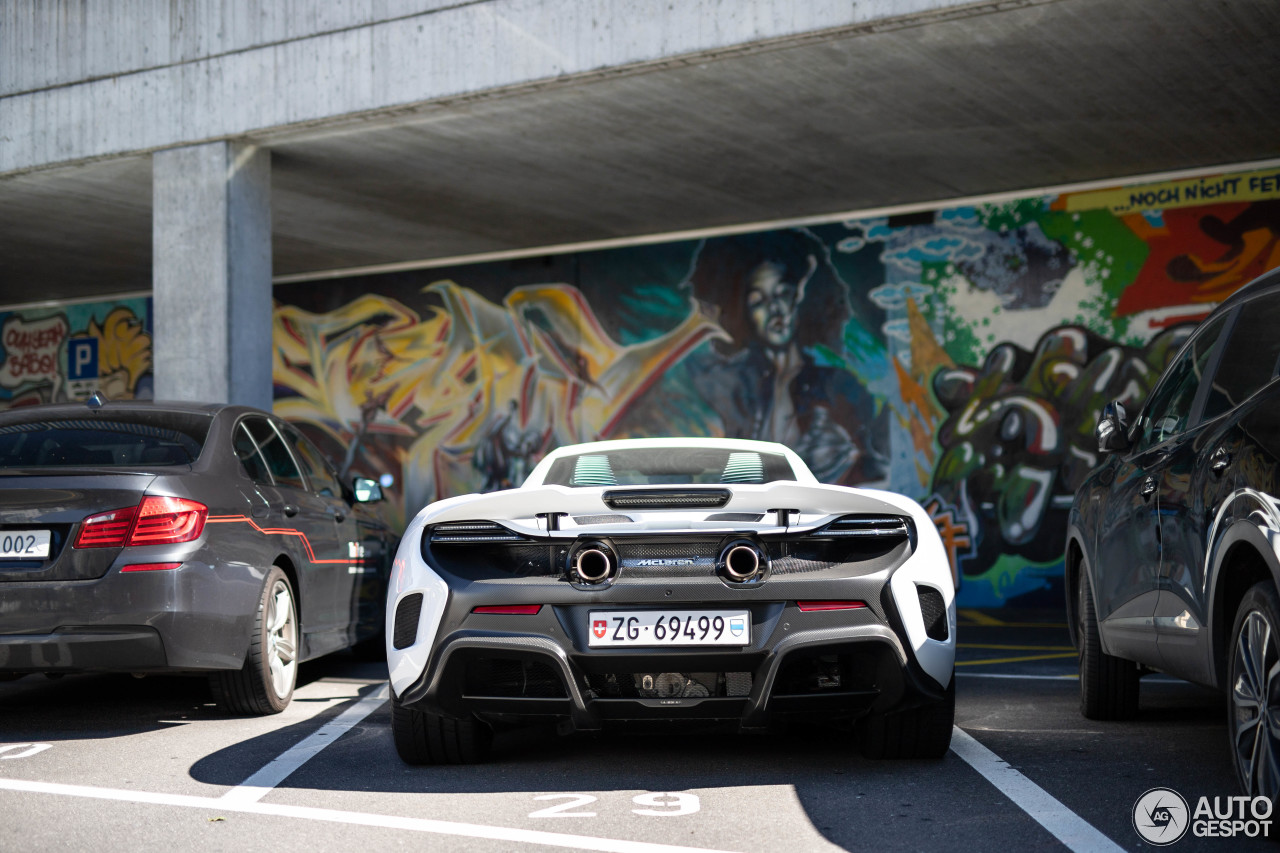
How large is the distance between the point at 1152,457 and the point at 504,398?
467 inches

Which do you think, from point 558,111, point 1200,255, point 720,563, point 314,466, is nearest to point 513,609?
point 720,563

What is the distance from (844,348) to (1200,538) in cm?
1028

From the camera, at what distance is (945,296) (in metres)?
13.6

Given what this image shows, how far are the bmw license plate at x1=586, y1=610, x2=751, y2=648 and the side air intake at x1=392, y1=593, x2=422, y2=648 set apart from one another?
627mm

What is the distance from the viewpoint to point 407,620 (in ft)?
14.0

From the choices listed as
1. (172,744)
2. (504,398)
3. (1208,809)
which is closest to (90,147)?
(504,398)

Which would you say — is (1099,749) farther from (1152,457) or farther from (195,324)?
(195,324)

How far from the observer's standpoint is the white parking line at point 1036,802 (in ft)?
11.3

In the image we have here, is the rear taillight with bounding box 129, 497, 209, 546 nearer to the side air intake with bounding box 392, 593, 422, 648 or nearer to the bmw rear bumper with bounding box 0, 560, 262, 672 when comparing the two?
the bmw rear bumper with bounding box 0, 560, 262, 672

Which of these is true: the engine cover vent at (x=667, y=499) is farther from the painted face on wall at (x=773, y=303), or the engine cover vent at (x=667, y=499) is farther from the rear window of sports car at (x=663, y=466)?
the painted face on wall at (x=773, y=303)

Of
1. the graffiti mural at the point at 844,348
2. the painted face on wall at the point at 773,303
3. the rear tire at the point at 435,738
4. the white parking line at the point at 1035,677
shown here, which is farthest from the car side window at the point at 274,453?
the painted face on wall at the point at 773,303

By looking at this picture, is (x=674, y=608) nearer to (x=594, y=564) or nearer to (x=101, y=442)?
Answer: (x=594, y=564)

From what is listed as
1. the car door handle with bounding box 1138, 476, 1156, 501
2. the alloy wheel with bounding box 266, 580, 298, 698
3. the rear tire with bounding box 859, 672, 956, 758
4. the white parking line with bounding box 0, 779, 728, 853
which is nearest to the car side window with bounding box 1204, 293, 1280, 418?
the car door handle with bounding box 1138, 476, 1156, 501

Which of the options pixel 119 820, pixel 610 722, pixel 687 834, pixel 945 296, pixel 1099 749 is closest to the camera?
pixel 687 834
